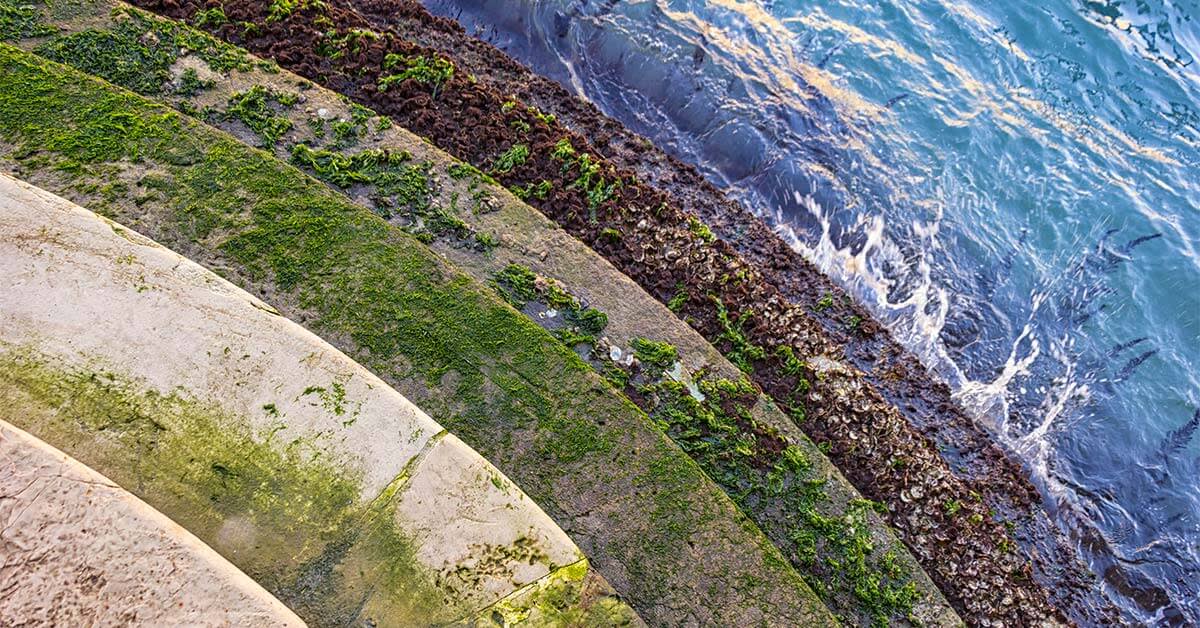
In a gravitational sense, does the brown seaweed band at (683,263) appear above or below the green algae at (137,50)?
above

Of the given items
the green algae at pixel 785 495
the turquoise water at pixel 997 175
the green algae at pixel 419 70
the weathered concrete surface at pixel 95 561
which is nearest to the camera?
the weathered concrete surface at pixel 95 561

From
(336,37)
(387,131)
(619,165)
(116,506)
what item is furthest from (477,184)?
(116,506)

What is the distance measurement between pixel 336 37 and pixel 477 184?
220cm

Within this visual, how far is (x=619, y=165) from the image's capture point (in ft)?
23.7

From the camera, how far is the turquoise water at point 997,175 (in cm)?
688

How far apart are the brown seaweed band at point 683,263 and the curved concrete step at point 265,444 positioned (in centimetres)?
254

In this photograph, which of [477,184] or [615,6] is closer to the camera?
[477,184]

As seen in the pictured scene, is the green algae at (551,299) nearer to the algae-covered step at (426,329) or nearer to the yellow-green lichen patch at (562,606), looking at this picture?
the algae-covered step at (426,329)

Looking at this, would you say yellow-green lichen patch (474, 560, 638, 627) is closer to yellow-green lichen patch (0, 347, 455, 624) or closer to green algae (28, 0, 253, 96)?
yellow-green lichen patch (0, 347, 455, 624)

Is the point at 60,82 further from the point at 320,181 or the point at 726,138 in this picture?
the point at 726,138

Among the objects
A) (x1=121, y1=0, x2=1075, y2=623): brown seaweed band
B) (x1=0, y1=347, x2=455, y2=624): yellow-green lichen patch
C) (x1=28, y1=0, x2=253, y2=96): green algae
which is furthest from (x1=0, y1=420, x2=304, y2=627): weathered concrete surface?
(x1=121, y1=0, x2=1075, y2=623): brown seaweed band

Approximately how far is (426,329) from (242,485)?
57.7 inches

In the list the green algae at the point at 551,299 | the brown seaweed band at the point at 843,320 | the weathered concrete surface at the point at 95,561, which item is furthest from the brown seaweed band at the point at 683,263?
the weathered concrete surface at the point at 95,561

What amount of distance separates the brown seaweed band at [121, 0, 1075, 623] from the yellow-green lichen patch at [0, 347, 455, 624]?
304 centimetres
